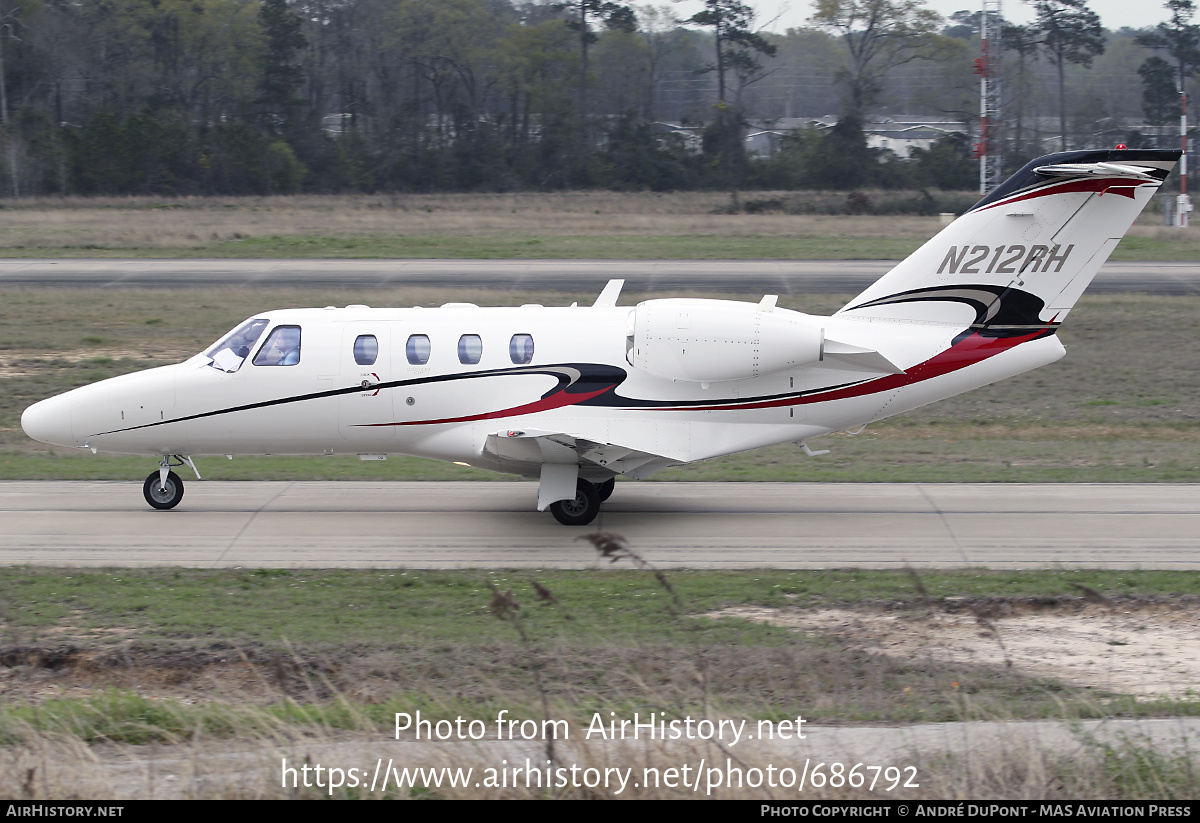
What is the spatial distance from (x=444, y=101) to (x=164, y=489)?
75.3 m

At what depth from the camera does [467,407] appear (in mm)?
16062

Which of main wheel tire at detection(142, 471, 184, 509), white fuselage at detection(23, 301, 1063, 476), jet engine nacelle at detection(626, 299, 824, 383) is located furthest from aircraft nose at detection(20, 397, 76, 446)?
jet engine nacelle at detection(626, 299, 824, 383)

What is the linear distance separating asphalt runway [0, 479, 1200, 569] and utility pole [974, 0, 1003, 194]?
46.6m

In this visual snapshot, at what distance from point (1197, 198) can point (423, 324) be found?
6552cm

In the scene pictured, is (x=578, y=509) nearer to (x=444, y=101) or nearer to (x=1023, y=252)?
(x=1023, y=252)

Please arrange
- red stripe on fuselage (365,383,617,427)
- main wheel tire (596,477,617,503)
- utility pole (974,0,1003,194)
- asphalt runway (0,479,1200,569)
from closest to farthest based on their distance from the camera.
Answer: asphalt runway (0,479,1200,569) < red stripe on fuselage (365,383,617,427) < main wheel tire (596,477,617,503) < utility pole (974,0,1003,194)

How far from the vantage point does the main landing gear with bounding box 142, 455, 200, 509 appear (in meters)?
16.8

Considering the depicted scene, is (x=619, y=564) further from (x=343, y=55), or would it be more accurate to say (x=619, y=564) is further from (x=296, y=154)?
(x=343, y=55)

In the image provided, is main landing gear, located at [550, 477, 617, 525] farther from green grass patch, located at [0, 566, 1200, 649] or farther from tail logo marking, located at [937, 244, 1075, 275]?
tail logo marking, located at [937, 244, 1075, 275]

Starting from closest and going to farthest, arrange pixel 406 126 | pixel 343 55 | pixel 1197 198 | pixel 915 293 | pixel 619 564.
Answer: pixel 619 564 → pixel 915 293 → pixel 1197 198 → pixel 406 126 → pixel 343 55

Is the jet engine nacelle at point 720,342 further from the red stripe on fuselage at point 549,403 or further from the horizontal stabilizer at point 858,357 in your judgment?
the red stripe on fuselage at point 549,403

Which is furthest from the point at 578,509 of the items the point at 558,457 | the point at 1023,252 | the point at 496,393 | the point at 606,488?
the point at 1023,252

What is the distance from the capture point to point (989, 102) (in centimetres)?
6688
